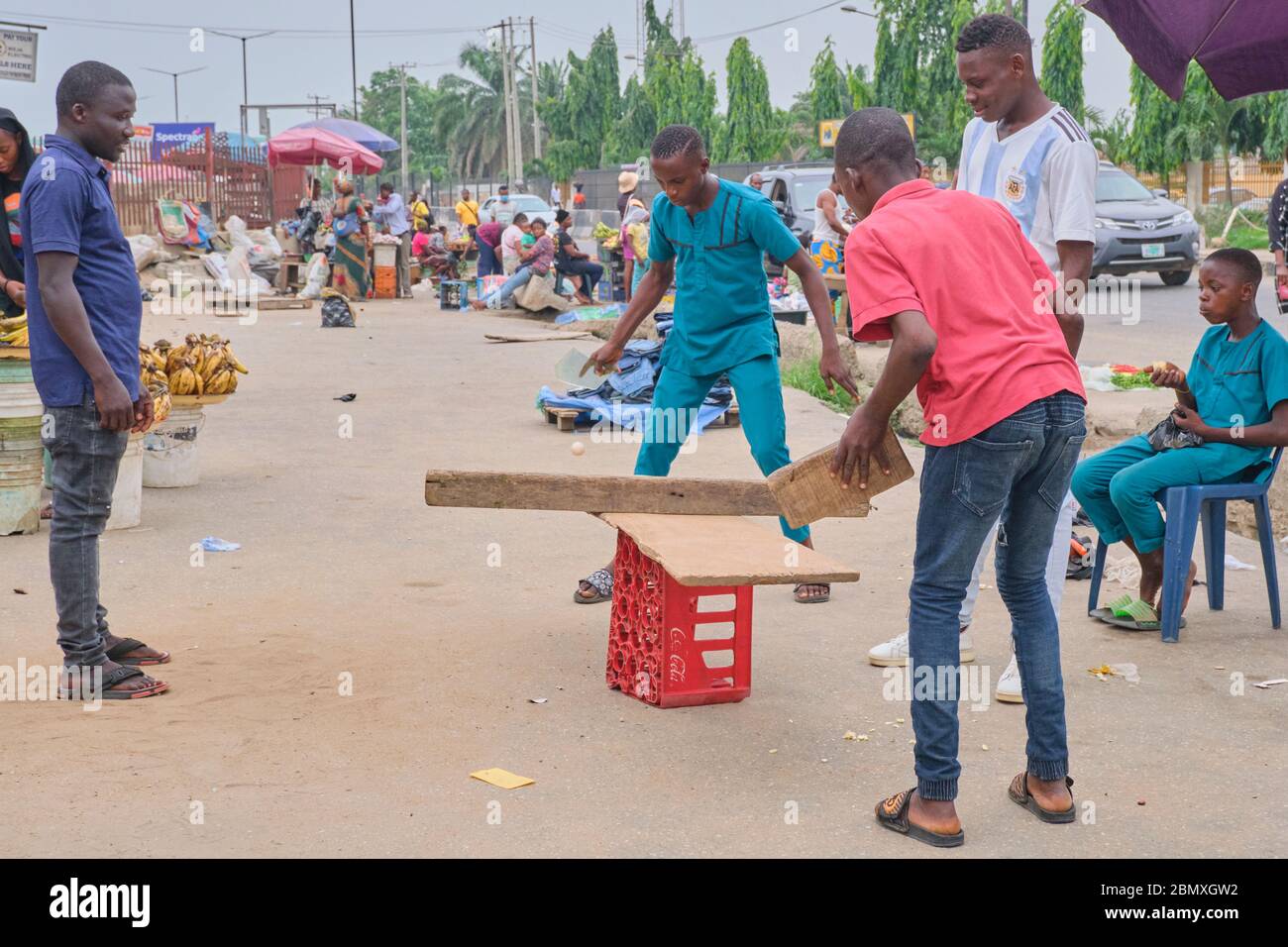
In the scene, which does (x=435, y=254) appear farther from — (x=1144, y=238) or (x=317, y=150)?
(x=1144, y=238)

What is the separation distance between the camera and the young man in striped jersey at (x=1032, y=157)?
4.40 metres

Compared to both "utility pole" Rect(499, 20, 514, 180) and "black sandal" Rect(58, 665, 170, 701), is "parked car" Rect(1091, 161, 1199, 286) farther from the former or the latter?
"utility pole" Rect(499, 20, 514, 180)

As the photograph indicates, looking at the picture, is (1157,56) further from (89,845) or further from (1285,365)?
(89,845)

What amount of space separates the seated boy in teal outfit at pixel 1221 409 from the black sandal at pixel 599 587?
198 cm

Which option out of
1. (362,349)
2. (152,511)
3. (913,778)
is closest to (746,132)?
(362,349)

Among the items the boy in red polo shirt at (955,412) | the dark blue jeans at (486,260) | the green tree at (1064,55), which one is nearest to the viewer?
the boy in red polo shirt at (955,412)

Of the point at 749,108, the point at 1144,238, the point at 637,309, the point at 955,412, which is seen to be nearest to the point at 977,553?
the point at 955,412

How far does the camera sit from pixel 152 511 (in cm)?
774

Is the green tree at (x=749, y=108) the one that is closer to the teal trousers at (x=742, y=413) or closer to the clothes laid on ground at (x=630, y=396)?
the clothes laid on ground at (x=630, y=396)

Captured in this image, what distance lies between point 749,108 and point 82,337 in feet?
155

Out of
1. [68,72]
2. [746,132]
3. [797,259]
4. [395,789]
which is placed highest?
[746,132]

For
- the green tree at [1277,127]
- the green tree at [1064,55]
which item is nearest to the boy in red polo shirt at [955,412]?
the green tree at [1277,127]

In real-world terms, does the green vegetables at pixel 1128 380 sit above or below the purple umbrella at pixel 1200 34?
below

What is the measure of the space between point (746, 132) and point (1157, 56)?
45015mm
